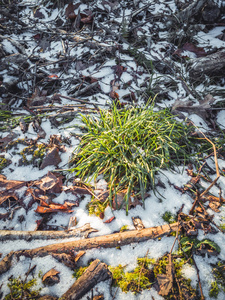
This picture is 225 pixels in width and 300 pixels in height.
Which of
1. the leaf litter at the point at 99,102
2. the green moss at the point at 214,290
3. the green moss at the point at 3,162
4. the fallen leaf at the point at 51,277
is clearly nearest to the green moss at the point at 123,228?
the leaf litter at the point at 99,102

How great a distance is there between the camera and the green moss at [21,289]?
3.26 ft

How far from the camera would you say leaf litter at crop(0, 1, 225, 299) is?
1.21 metres

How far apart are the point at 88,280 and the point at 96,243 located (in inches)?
8.3

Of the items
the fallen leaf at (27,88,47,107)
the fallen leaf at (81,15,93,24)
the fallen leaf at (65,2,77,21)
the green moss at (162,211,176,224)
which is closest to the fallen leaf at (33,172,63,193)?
the green moss at (162,211,176,224)

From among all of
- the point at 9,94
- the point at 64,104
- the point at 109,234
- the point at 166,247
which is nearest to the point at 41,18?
the point at 9,94

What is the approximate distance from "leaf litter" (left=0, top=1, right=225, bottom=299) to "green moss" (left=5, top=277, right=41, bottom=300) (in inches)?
1.5

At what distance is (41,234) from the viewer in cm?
125

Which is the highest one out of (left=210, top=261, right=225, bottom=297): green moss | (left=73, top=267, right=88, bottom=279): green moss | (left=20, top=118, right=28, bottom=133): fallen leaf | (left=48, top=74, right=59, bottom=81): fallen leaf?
(left=48, top=74, right=59, bottom=81): fallen leaf

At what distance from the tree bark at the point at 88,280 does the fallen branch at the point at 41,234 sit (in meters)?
0.22

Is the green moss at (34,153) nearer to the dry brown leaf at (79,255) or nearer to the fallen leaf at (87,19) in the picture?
the dry brown leaf at (79,255)

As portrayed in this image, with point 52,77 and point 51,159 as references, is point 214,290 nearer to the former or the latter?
point 51,159

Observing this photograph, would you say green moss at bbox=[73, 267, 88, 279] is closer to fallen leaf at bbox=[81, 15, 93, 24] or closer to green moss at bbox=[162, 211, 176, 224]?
green moss at bbox=[162, 211, 176, 224]

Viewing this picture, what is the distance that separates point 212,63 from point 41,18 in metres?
3.54

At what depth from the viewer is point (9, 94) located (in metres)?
2.46
